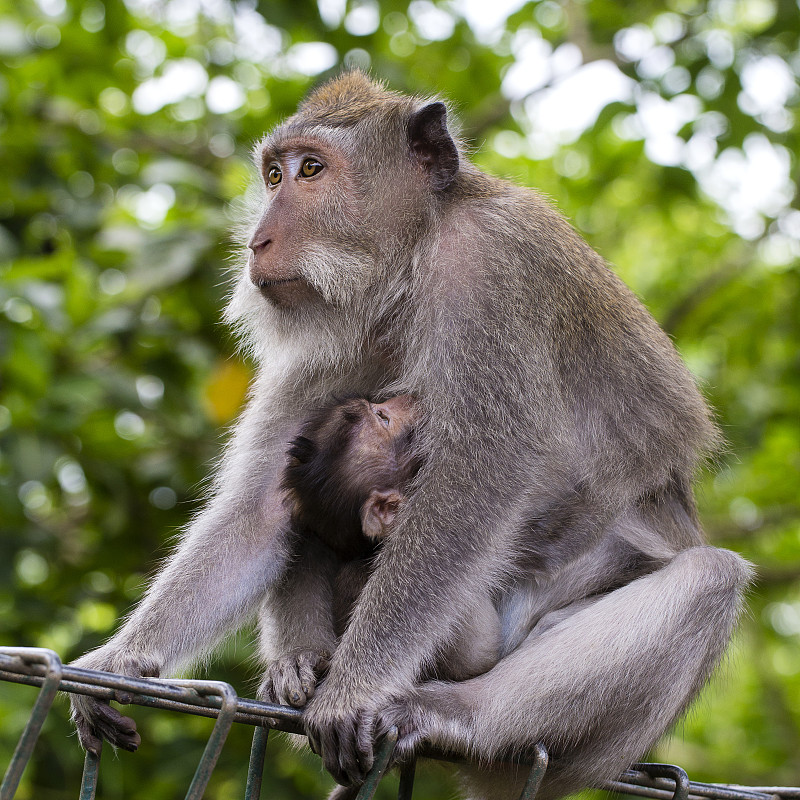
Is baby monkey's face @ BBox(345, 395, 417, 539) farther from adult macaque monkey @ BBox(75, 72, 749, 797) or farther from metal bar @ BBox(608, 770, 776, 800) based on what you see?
metal bar @ BBox(608, 770, 776, 800)

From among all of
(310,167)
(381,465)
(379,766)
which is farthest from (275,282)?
(379,766)

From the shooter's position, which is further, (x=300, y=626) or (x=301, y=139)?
(x=301, y=139)

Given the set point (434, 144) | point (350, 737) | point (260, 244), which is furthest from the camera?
point (434, 144)

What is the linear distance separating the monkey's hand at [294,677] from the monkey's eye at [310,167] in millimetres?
1743

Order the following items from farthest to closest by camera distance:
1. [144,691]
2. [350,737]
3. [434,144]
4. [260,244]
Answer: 1. [434,144]
2. [260,244]
3. [350,737]
4. [144,691]

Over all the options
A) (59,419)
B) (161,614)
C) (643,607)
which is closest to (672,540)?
(643,607)

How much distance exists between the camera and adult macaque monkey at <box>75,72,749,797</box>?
2.88 meters

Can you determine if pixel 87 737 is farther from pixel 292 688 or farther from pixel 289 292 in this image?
pixel 289 292

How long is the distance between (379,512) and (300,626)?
48 centimetres

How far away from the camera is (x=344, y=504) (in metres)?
3.30

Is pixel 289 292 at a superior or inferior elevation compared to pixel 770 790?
superior

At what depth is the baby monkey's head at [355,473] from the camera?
3.32 metres

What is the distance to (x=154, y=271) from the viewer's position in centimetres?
498

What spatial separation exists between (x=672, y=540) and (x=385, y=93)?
2.20m
